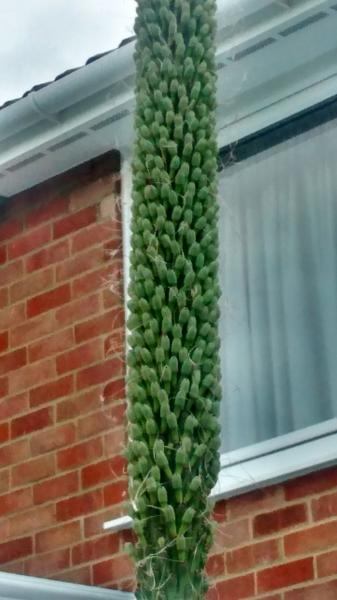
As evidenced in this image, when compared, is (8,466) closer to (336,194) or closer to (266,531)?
(266,531)

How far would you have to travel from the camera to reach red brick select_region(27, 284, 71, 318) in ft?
25.7

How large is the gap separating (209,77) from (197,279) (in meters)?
0.64

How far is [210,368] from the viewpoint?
3938 millimetres

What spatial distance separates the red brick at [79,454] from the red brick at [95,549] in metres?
0.41

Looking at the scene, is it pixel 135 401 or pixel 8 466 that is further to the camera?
pixel 8 466

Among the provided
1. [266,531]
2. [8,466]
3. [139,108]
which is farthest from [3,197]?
[139,108]

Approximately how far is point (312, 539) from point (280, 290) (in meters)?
1.23

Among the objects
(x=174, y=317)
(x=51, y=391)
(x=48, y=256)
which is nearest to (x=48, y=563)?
(x=51, y=391)

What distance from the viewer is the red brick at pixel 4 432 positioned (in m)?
7.82

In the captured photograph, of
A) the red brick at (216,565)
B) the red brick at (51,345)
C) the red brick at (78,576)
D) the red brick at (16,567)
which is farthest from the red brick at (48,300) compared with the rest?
the red brick at (216,565)

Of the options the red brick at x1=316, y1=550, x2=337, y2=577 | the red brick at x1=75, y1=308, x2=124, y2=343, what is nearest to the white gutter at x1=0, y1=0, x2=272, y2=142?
the red brick at x1=75, y1=308, x2=124, y2=343

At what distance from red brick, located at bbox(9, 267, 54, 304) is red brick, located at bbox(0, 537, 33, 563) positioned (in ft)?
4.36

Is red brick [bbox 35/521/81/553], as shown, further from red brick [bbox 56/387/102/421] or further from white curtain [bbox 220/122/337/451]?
white curtain [bbox 220/122/337/451]

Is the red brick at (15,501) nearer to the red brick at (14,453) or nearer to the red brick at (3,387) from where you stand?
the red brick at (14,453)
